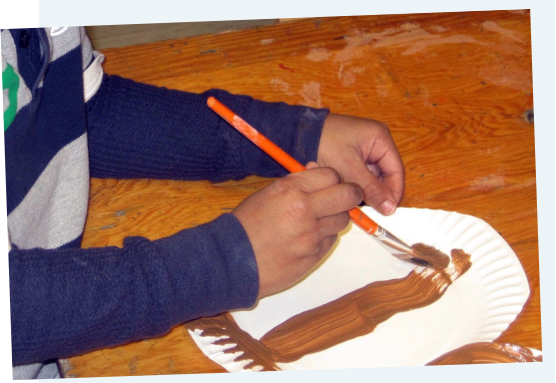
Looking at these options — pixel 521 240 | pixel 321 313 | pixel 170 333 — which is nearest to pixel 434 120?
pixel 521 240

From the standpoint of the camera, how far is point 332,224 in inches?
21.4

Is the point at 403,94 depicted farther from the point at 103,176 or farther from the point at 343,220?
the point at 103,176

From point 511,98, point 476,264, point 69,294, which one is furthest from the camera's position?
point 511,98

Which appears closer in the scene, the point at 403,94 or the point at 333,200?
the point at 333,200

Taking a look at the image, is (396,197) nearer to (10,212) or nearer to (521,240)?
(521,240)

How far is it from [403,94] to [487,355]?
321mm

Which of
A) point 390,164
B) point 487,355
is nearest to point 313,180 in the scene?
point 390,164

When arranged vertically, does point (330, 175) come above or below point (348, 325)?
above

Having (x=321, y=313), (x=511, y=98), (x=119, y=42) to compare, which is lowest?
(x=321, y=313)

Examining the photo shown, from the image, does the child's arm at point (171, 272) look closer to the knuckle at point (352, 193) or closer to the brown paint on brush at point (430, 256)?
the knuckle at point (352, 193)

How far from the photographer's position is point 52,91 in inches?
21.7

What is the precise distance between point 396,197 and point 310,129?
0.12 m

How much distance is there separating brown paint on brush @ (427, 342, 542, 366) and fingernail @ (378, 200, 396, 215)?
16 cm

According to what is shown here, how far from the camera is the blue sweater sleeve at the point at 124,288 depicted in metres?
0.47
